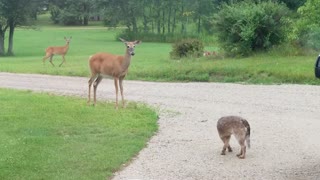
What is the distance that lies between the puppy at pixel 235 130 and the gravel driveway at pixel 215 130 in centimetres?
17

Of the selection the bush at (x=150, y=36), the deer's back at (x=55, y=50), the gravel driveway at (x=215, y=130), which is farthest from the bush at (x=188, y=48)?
the bush at (x=150, y=36)

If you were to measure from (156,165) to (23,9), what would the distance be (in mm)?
35997

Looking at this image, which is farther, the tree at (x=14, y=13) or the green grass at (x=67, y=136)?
the tree at (x=14, y=13)

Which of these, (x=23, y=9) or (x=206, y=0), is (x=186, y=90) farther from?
(x=206, y=0)

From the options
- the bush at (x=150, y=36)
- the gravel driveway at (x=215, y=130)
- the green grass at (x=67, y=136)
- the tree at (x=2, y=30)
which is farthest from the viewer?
the bush at (x=150, y=36)

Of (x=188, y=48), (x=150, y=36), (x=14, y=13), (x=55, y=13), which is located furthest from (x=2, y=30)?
(x=55, y=13)

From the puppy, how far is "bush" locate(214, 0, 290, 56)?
1452cm

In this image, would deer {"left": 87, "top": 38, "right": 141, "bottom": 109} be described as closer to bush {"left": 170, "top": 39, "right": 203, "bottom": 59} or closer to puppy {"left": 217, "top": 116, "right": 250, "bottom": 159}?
puppy {"left": 217, "top": 116, "right": 250, "bottom": 159}

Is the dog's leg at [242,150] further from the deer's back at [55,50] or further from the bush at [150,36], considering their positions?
the bush at [150,36]

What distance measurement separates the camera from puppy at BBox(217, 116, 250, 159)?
959 centimetres

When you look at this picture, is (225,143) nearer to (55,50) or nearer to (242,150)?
(242,150)

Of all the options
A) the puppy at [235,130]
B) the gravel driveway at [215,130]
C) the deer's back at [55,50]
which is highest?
the puppy at [235,130]

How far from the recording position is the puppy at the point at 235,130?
9.59 meters

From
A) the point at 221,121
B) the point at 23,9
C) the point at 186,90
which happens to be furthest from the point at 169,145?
the point at 23,9
